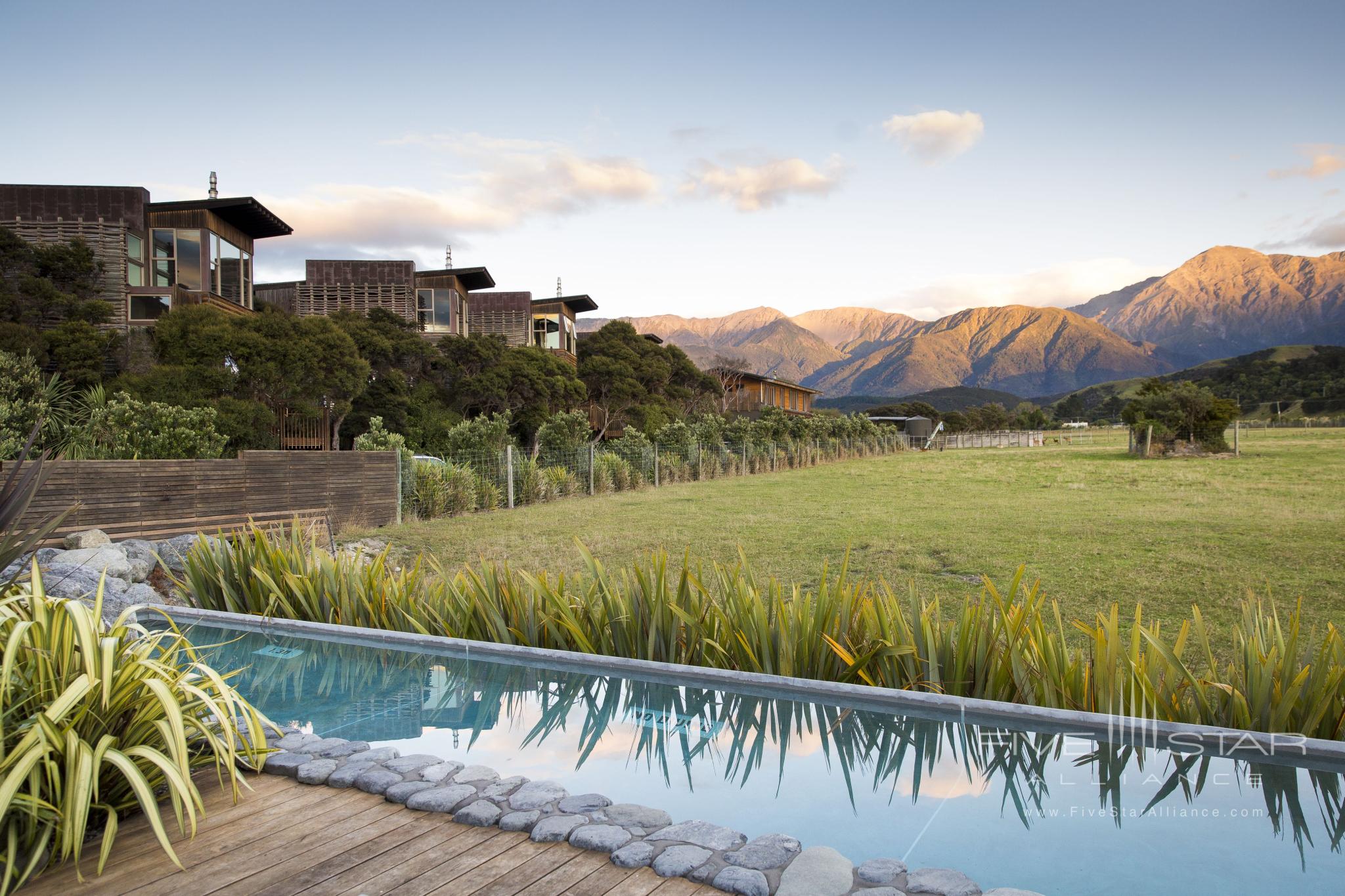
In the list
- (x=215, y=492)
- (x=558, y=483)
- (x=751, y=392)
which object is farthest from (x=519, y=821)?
(x=751, y=392)

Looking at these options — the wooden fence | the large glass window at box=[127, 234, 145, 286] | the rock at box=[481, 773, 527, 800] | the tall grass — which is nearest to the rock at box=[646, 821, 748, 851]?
the rock at box=[481, 773, 527, 800]

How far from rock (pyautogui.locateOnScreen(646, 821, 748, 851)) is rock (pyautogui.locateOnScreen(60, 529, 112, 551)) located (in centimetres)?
823

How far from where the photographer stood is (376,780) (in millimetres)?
2959

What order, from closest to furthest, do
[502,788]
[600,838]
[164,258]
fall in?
1. [600,838]
2. [502,788]
3. [164,258]

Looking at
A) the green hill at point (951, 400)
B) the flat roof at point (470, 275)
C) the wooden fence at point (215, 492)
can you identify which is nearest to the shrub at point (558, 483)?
the wooden fence at point (215, 492)

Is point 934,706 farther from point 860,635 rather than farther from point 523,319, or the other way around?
point 523,319

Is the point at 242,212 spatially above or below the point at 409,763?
above

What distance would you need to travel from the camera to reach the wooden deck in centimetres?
221

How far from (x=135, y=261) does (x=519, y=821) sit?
79.5ft

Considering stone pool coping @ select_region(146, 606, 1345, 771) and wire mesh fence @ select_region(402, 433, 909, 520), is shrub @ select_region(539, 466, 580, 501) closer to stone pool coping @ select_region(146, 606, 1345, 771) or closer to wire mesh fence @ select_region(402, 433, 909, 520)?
wire mesh fence @ select_region(402, 433, 909, 520)

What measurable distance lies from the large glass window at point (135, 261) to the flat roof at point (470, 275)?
11.7 m

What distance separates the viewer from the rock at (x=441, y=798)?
2748 mm

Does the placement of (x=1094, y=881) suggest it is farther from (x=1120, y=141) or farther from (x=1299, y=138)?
(x=1299, y=138)

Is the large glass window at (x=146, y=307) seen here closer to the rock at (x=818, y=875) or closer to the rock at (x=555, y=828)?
the rock at (x=555, y=828)
